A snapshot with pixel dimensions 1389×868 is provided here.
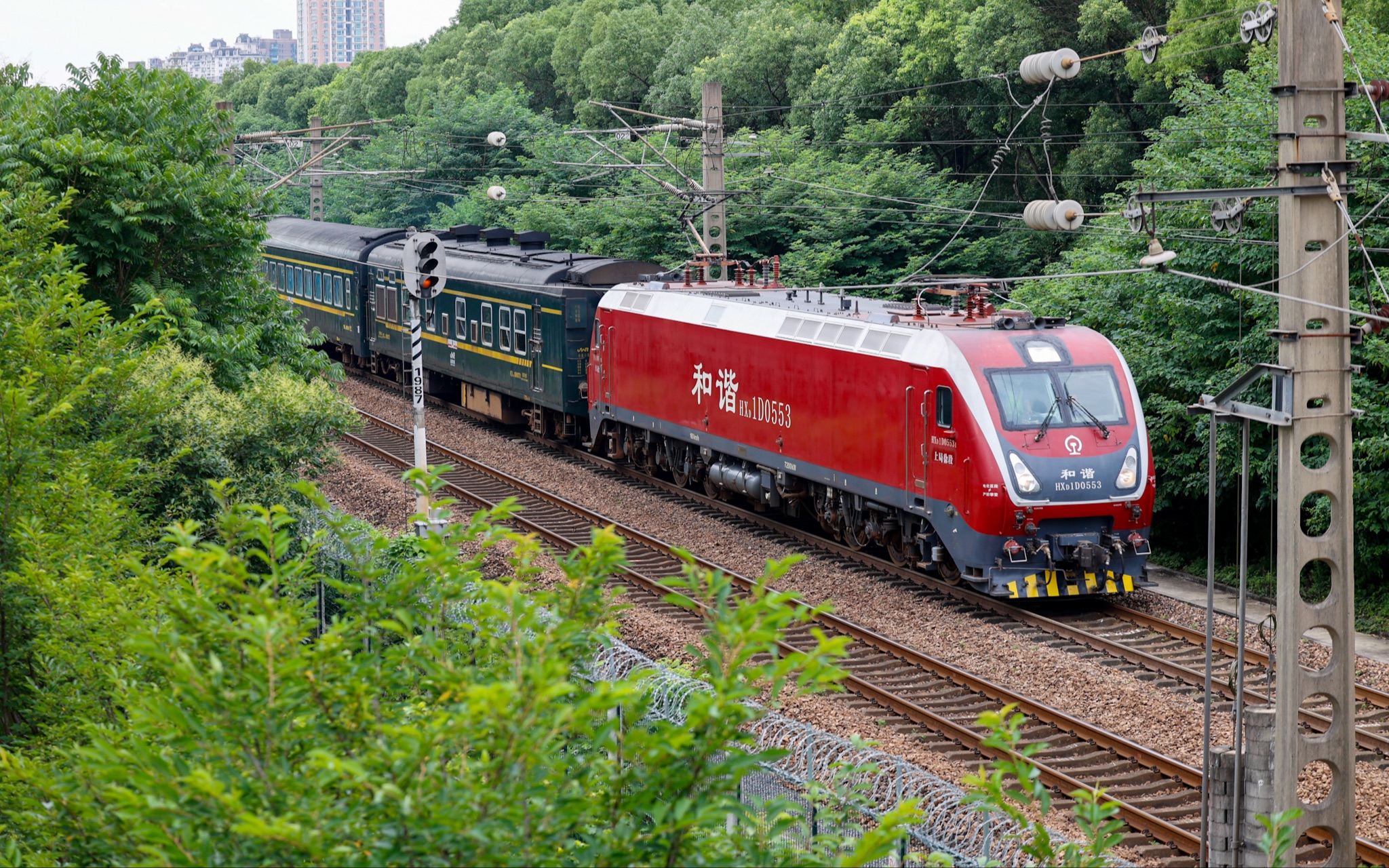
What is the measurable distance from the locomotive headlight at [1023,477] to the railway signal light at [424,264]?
704cm

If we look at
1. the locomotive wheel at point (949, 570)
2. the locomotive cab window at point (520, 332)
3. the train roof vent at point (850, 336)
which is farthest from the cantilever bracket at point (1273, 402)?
the locomotive cab window at point (520, 332)

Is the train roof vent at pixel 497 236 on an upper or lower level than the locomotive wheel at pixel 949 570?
upper

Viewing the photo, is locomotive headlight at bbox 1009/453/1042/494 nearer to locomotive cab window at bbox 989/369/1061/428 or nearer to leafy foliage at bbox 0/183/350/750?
locomotive cab window at bbox 989/369/1061/428

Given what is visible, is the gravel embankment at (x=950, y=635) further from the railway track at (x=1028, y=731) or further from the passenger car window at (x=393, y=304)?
the passenger car window at (x=393, y=304)

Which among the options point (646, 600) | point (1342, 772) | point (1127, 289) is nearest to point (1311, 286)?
point (1342, 772)

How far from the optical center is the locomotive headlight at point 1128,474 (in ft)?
53.4

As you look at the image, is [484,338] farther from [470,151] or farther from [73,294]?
[470,151]

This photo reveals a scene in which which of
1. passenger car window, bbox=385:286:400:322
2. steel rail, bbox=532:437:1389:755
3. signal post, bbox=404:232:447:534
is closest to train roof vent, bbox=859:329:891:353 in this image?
steel rail, bbox=532:437:1389:755

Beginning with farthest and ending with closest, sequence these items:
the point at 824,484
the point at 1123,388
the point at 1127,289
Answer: the point at 1127,289 → the point at 824,484 → the point at 1123,388

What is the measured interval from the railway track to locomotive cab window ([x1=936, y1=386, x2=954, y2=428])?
253cm

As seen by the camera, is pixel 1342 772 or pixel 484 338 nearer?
pixel 1342 772

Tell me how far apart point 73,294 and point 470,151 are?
44.6m

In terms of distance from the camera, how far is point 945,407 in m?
16.4

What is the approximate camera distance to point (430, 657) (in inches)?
208
